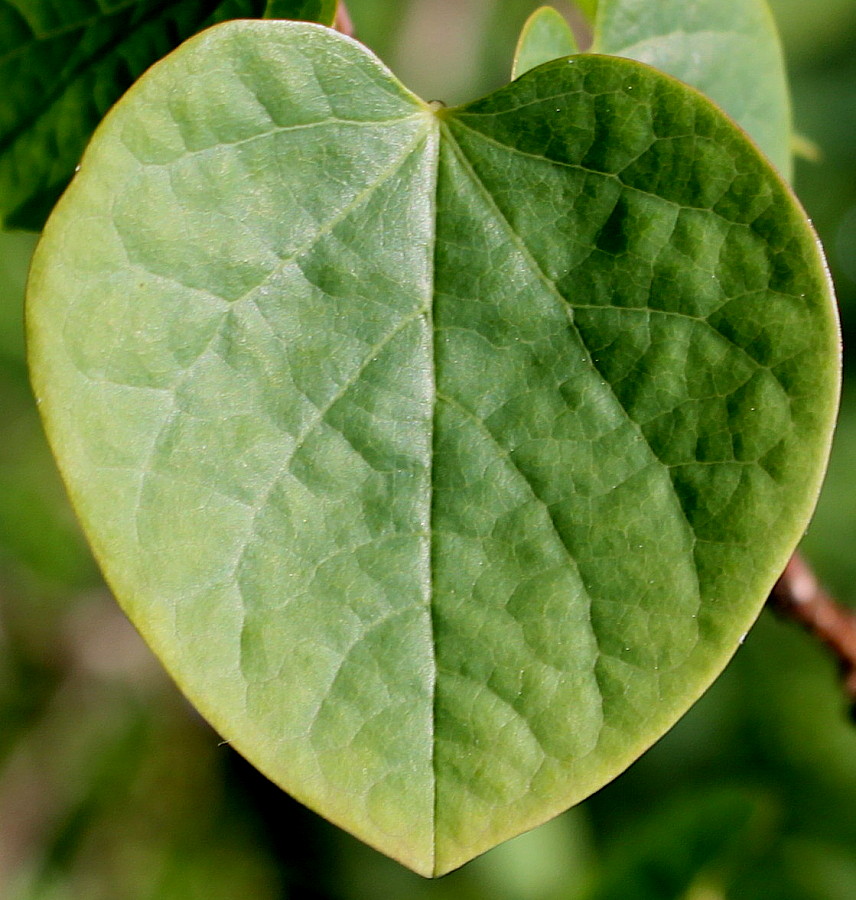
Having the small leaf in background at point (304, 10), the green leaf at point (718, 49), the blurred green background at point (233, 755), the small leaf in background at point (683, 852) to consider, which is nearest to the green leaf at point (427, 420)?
the small leaf in background at point (304, 10)

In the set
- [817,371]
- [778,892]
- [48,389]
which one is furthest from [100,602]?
[817,371]

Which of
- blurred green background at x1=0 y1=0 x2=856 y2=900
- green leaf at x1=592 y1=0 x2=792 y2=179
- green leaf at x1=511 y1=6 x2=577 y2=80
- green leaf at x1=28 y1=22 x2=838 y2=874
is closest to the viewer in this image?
green leaf at x1=28 y1=22 x2=838 y2=874

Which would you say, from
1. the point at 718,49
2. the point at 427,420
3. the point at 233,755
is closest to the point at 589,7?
the point at 718,49

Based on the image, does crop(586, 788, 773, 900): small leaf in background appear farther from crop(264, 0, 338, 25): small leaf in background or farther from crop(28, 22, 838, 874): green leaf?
crop(264, 0, 338, 25): small leaf in background

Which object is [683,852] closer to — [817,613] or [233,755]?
[817,613]

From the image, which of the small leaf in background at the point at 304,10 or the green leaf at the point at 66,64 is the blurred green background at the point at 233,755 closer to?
the green leaf at the point at 66,64

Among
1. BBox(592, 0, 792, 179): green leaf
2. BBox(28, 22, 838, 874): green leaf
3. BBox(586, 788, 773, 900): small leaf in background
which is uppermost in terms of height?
BBox(592, 0, 792, 179): green leaf

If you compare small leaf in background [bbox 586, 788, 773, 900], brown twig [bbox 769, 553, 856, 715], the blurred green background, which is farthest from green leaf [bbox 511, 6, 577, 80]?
the blurred green background
